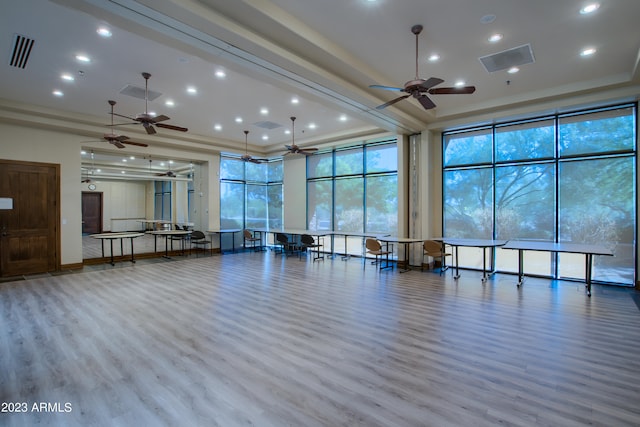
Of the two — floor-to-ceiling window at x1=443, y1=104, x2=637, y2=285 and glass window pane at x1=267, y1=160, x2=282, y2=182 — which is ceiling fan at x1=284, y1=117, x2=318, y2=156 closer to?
glass window pane at x1=267, y1=160, x2=282, y2=182

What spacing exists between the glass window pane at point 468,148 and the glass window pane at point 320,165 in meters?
4.09

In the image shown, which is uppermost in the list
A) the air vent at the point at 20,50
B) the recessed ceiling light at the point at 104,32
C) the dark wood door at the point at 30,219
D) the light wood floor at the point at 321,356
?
the recessed ceiling light at the point at 104,32

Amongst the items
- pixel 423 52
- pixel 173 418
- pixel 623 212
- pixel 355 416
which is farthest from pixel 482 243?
pixel 173 418

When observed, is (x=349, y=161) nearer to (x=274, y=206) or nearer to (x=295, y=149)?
(x=295, y=149)

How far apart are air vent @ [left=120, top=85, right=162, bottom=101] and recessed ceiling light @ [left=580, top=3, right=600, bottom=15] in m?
7.05

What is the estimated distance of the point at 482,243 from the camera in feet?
22.4

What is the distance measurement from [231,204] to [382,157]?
20.1ft

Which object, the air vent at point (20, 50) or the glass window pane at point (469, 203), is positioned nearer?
the air vent at point (20, 50)

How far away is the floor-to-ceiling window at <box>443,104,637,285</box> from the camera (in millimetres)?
6254

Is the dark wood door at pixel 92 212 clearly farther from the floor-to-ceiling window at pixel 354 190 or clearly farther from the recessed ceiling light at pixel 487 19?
the recessed ceiling light at pixel 487 19

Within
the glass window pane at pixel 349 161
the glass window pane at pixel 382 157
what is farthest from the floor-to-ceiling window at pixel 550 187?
the glass window pane at pixel 349 161

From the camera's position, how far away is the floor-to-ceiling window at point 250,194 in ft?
39.3

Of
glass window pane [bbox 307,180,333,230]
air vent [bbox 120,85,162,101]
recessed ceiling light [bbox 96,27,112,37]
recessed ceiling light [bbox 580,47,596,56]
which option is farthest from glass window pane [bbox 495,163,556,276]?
recessed ceiling light [bbox 96,27,112,37]

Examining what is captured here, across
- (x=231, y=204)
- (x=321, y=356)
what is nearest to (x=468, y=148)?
(x=321, y=356)
